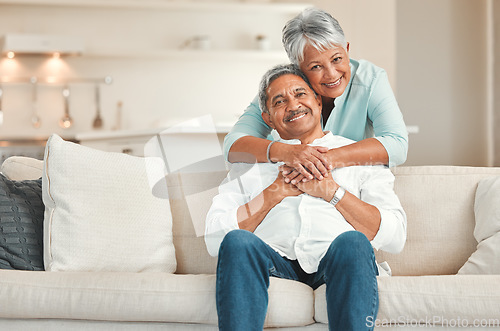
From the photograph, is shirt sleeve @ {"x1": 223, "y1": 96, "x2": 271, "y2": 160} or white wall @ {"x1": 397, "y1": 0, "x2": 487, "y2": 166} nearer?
shirt sleeve @ {"x1": 223, "y1": 96, "x2": 271, "y2": 160}

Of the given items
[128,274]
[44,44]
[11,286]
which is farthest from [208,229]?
[44,44]

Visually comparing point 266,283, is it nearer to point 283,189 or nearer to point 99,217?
point 283,189

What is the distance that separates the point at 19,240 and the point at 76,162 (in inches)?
12.9

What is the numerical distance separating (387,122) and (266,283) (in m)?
0.82

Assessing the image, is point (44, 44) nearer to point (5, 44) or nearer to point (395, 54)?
point (5, 44)

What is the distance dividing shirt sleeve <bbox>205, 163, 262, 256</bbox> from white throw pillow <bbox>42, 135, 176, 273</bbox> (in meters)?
0.29

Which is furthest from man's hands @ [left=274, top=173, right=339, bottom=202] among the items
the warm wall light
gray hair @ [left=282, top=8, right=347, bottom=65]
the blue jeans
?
the warm wall light

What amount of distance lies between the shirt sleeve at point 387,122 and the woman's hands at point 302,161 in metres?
0.26

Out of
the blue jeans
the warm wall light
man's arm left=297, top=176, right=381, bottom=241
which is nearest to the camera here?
the blue jeans

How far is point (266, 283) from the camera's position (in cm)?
167

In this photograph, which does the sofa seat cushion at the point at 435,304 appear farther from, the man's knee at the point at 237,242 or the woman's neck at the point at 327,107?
the woman's neck at the point at 327,107

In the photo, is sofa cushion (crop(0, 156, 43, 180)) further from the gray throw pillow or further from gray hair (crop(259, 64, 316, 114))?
gray hair (crop(259, 64, 316, 114))

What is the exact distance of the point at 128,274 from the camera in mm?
1860

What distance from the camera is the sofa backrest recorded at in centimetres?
220
